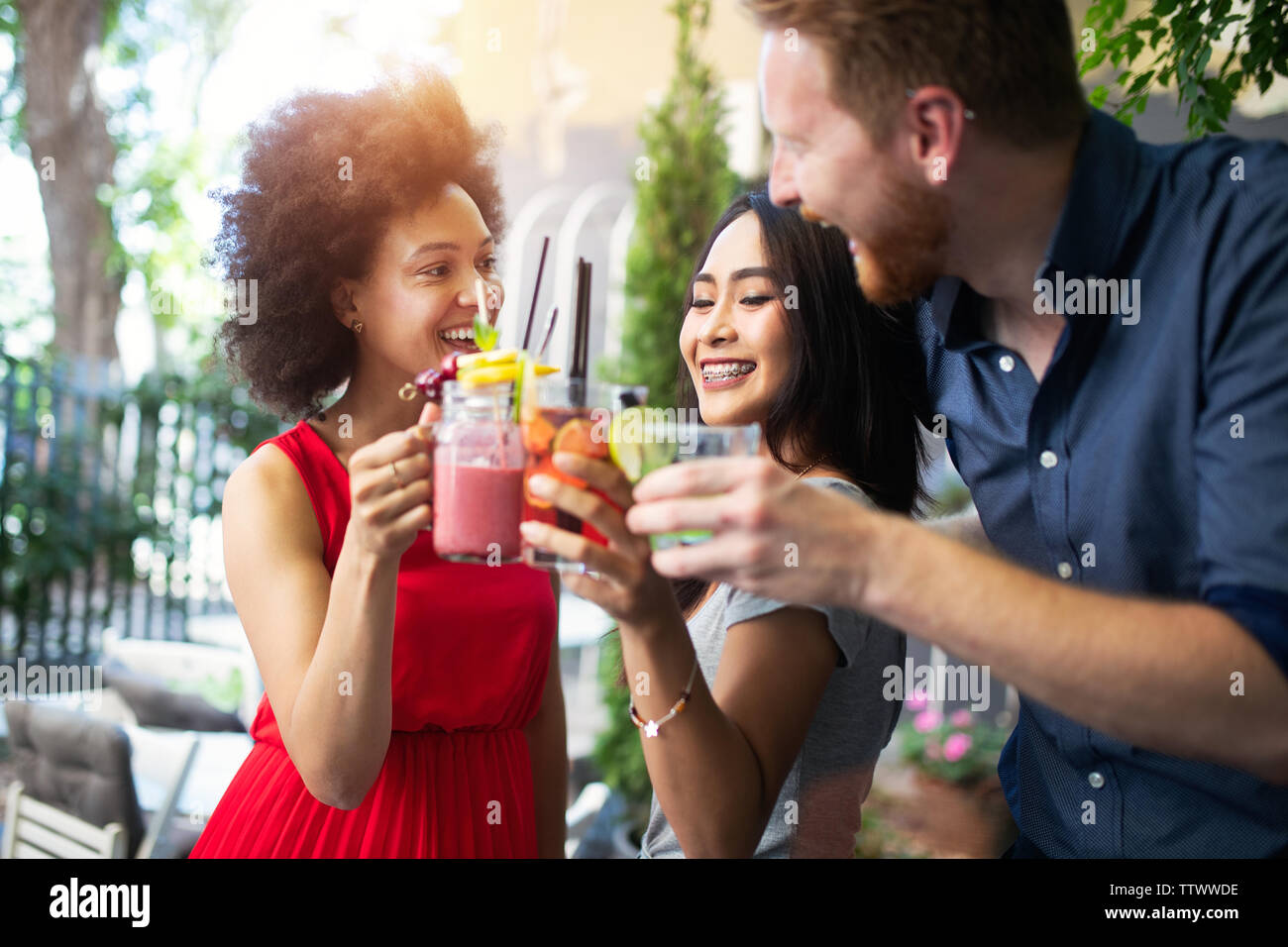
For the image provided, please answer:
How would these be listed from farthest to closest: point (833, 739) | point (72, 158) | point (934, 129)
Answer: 1. point (72, 158)
2. point (833, 739)
3. point (934, 129)

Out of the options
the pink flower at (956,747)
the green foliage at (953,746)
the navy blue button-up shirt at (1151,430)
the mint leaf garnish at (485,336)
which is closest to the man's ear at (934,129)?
the navy blue button-up shirt at (1151,430)

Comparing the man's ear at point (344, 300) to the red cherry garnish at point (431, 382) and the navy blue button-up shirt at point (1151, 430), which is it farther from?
the navy blue button-up shirt at point (1151, 430)

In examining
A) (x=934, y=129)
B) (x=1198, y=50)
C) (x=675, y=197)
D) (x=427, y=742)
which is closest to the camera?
(x=934, y=129)

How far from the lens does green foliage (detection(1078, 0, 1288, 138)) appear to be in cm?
170

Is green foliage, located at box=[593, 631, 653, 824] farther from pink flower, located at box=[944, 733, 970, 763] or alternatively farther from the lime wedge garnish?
the lime wedge garnish

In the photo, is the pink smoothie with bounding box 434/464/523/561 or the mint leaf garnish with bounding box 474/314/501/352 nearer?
the pink smoothie with bounding box 434/464/523/561

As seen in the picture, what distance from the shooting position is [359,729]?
1363 millimetres

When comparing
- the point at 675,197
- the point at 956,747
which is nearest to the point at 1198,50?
the point at 675,197

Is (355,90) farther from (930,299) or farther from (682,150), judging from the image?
(682,150)

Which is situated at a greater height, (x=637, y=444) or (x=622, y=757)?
(x=637, y=444)

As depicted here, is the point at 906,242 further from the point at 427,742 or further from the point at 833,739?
the point at 427,742

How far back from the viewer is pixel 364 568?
127 cm

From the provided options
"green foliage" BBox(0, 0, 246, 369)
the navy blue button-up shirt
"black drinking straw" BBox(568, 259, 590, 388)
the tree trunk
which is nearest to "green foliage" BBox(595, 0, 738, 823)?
the navy blue button-up shirt

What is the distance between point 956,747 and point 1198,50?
3.78 m
